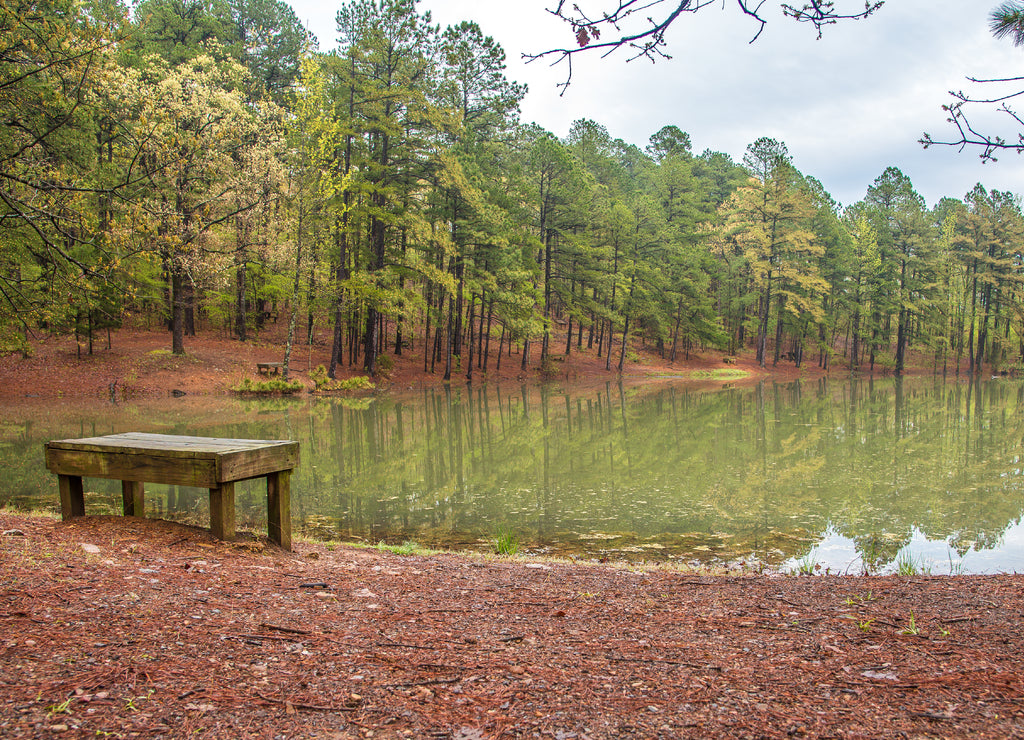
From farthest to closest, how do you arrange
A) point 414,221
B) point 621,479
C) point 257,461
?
point 414,221, point 621,479, point 257,461

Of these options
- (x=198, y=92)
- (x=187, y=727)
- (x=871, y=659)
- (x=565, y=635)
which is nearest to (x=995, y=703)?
(x=871, y=659)

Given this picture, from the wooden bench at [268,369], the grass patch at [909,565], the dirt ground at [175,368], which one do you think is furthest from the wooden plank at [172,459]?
the wooden bench at [268,369]

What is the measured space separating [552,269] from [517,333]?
11.3 m

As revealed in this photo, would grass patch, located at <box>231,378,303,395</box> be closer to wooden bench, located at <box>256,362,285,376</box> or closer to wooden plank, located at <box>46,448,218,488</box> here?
wooden bench, located at <box>256,362,285,376</box>

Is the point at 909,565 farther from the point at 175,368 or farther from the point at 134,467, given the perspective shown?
the point at 175,368

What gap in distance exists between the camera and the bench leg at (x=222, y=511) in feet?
16.9

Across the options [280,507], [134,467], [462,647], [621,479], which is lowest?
[621,479]

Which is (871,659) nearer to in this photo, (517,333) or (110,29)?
(110,29)

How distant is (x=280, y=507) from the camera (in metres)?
5.50

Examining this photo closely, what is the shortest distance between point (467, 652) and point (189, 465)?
2809 mm

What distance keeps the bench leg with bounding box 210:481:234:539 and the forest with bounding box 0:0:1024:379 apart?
2.06 m

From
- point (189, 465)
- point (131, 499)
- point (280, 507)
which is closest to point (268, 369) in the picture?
point (131, 499)

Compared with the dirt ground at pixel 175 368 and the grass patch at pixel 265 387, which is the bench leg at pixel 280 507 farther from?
the grass patch at pixel 265 387

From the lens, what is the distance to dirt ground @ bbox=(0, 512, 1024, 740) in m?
2.48
